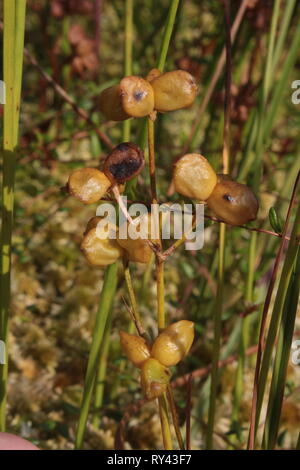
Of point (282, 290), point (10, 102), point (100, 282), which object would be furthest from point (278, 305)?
point (100, 282)

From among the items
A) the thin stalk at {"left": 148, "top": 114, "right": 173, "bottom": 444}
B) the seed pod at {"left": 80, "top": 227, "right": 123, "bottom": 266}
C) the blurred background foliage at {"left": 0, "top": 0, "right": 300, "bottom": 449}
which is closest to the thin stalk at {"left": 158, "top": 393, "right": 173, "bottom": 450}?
the thin stalk at {"left": 148, "top": 114, "right": 173, "bottom": 444}

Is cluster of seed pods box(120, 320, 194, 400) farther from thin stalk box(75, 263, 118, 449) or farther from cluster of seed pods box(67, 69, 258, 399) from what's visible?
thin stalk box(75, 263, 118, 449)

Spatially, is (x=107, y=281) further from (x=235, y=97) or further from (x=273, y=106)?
(x=235, y=97)

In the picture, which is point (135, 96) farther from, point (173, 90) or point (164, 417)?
point (164, 417)

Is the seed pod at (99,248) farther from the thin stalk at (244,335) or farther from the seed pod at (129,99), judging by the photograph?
the thin stalk at (244,335)

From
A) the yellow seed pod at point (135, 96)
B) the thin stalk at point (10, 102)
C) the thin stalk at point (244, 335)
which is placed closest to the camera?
the yellow seed pod at point (135, 96)

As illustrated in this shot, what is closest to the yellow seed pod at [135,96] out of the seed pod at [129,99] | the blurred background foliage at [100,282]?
the seed pod at [129,99]
